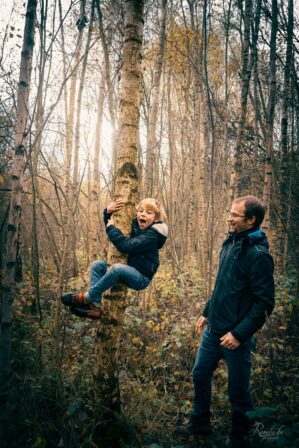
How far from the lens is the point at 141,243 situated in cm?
219

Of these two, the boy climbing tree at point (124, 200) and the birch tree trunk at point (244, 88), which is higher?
the birch tree trunk at point (244, 88)

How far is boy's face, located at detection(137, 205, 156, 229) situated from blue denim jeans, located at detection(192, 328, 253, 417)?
3.55 ft

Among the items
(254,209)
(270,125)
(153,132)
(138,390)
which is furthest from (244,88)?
(138,390)

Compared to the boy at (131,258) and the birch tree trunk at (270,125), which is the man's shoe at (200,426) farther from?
the birch tree trunk at (270,125)

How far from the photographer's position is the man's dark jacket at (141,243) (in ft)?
6.95

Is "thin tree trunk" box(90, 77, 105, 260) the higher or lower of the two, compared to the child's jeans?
higher

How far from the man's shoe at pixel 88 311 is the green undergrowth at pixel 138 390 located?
335mm

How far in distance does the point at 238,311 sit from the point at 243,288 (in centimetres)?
19

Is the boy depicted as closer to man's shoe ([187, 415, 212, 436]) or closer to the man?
the man

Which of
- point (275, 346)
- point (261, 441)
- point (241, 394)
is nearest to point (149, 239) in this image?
point (241, 394)

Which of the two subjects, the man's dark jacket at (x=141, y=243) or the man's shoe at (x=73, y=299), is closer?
the man's dark jacket at (x=141, y=243)

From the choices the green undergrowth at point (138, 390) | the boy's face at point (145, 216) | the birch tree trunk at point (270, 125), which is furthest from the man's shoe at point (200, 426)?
the birch tree trunk at point (270, 125)

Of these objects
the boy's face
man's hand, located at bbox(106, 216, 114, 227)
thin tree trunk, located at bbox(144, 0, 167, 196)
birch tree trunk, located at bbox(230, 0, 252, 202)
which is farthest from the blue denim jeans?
birch tree trunk, located at bbox(230, 0, 252, 202)

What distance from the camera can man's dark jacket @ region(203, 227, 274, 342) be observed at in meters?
2.09
